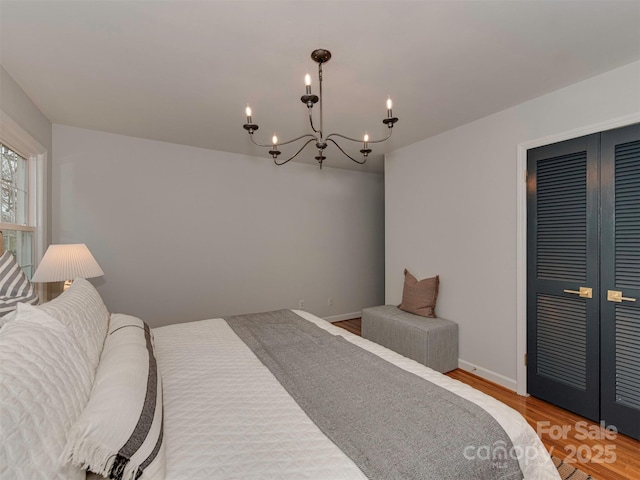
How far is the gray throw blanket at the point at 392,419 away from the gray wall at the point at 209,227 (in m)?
2.38

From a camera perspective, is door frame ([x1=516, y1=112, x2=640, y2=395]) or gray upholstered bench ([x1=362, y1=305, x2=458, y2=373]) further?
gray upholstered bench ([x1=362, y1=305, x2=458, y2=373])

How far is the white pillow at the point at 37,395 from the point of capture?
65cm

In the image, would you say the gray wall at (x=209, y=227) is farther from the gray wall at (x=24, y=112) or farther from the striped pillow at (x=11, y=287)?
the striped pillow at (x=11, y=287)

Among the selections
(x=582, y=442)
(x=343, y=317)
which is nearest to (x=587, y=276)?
(x=582, y=442)

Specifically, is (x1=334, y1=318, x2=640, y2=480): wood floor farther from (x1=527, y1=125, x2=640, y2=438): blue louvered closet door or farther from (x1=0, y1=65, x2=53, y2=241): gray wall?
(x1=0, y1=65, x2=53, y2=241): gray wall

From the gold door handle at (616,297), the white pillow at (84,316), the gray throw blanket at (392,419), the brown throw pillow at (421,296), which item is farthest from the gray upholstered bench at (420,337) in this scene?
the white pillow at (84,316)

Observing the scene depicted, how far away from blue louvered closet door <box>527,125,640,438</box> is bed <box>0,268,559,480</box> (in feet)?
4.72

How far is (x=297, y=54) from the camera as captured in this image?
186 centimetres

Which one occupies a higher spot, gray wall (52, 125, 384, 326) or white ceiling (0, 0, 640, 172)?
white ceiling (0, 0, 640, 172)

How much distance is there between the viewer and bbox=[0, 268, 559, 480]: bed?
2.49ft

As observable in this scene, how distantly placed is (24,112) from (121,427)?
2.74 m

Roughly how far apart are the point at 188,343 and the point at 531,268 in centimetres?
281

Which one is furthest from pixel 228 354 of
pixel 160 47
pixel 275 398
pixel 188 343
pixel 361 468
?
pixel 160 47

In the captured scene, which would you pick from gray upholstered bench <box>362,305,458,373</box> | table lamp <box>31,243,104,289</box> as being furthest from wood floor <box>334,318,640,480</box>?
table lamp <box>31,243,104,289</box>
